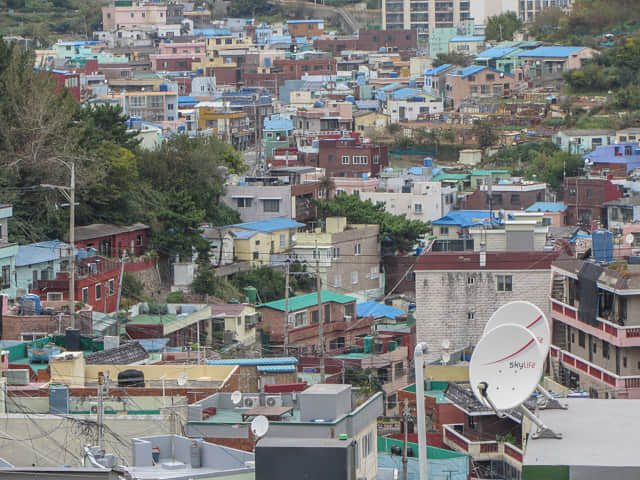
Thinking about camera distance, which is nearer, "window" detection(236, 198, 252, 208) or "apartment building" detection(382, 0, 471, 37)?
"window" detection(236, 198, 252, 208)

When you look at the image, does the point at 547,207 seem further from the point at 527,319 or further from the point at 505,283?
the point at 527,319

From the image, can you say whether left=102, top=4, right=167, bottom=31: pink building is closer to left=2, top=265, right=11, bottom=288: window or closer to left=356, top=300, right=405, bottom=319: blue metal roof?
left=356, top=300, right=405, bottom=319: blue metal roof

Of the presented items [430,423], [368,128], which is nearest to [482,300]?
[430,423]

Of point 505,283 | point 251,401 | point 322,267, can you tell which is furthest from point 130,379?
point 322,267

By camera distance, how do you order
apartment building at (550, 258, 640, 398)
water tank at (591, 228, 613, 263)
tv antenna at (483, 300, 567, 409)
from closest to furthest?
tv antenna at (483, 300, 567, 409), apartment building at (550, 258, 640, 398), water tank at (591, 228, 613, 263)

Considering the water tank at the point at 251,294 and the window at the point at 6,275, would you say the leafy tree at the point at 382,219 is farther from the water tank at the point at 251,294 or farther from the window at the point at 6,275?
the window at the point at 6,275

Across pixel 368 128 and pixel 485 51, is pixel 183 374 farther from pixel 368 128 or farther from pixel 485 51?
pixel 485 51

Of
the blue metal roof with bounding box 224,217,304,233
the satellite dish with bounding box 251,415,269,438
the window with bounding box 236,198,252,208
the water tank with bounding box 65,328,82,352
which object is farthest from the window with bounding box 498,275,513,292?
the window with bounding box 236,198,252,208
